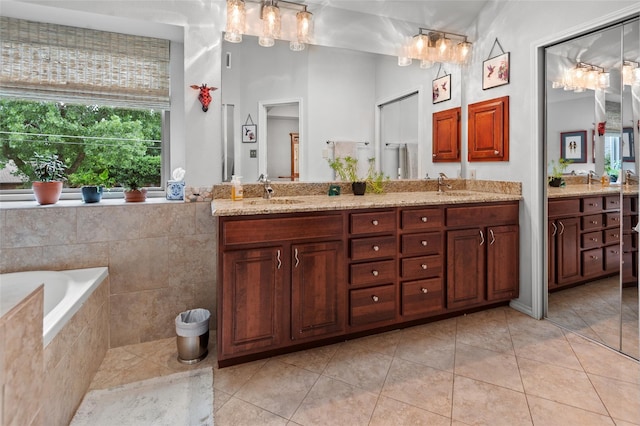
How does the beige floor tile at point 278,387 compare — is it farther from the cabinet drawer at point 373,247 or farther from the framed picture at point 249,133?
the framed picture at point 249,133

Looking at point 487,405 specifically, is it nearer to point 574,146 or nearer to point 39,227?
point 574,146

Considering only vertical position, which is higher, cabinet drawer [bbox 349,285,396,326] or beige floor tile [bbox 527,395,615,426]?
cabinet drawer [bbox 349,285,396,326]

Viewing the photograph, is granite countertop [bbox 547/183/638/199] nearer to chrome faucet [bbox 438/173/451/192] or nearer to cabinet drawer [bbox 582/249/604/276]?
cabinet drawer [bbox 582/249/604/276]

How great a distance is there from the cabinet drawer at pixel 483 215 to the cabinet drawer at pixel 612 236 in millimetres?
604

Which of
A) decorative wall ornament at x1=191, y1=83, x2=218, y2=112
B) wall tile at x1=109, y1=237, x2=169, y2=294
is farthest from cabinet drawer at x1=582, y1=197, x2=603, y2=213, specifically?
wall tile at x1=109, y1=237, x2=169, y2=294

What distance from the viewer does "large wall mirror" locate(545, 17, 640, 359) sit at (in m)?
2.11

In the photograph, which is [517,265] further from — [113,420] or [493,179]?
[113,420]

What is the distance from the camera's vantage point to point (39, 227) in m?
2.11

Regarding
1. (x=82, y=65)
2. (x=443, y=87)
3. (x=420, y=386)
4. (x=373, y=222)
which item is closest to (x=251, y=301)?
(x=373, y=222)

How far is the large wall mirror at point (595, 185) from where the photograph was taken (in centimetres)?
211

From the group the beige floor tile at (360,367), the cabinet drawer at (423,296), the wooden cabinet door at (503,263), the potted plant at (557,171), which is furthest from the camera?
the wooden cabinet door at (503,263)

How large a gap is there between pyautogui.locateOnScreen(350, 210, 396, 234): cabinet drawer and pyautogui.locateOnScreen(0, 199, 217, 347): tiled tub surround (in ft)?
3.37

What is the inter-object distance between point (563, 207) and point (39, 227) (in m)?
3.62

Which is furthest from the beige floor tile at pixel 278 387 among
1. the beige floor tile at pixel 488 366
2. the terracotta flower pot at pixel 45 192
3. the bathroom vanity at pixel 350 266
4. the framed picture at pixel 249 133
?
the terracotta flower pot at pixel 45 192
